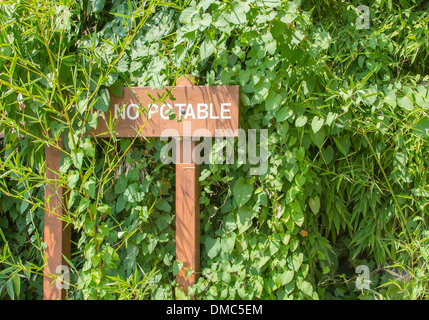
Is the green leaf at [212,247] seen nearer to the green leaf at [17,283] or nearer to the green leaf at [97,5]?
the green leaf at [17,283]

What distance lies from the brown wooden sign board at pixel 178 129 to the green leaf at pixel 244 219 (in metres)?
0.19

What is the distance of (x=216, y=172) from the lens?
200 cm

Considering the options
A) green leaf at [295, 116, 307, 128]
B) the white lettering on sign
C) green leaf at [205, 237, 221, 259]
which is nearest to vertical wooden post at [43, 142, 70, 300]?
the white lettering on sign

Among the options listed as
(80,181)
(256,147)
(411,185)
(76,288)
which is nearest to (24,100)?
(80,181)

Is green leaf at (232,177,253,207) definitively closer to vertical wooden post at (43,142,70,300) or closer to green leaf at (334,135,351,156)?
green leaf at (334,135,351,156)

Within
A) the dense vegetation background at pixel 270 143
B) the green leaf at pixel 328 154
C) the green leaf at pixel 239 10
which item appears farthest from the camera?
the green leaf at pixel 328 154

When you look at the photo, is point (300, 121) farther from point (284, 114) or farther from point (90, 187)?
A: point (90, 187)

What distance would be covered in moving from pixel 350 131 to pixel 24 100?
1.51 m

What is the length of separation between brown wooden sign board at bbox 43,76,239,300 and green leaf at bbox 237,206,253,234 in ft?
0.62

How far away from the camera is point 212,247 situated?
78.9 inches

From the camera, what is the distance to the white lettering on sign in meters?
1.89

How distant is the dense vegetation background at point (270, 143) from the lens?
187cm

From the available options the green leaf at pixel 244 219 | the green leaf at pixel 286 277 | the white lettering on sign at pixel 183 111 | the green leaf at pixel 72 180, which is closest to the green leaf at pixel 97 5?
the white lettering on sign at pixel 183 111

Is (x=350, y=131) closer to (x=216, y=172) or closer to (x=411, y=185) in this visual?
(x=411, y=185)
